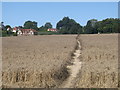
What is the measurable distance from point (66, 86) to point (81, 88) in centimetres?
123

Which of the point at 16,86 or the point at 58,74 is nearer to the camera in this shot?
the point at 16,86

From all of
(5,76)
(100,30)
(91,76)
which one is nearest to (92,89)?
(91,76)

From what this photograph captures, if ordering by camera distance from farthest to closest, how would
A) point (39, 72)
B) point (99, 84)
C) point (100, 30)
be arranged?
point (100, 30)
point (39, 72)
point (99, 84)

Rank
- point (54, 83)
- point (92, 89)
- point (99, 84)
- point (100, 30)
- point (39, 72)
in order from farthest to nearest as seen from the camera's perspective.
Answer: point (100, 30), point (39, 72), point (54, 83), point (99, 84), point (92, 89)

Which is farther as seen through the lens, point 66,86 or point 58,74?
point 58,74

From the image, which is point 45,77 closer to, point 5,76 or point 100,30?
point 5,76

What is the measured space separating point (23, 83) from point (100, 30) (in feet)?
384

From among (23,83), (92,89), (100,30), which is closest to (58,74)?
(23,83)

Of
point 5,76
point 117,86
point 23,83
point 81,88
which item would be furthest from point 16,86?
point 117,86

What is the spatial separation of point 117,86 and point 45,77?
3.54m

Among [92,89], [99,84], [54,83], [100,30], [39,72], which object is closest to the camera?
[92,89]

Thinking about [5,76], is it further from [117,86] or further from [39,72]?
[117,86]

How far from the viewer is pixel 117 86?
37.6 feet

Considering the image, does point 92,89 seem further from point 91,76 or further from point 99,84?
point 91,76
